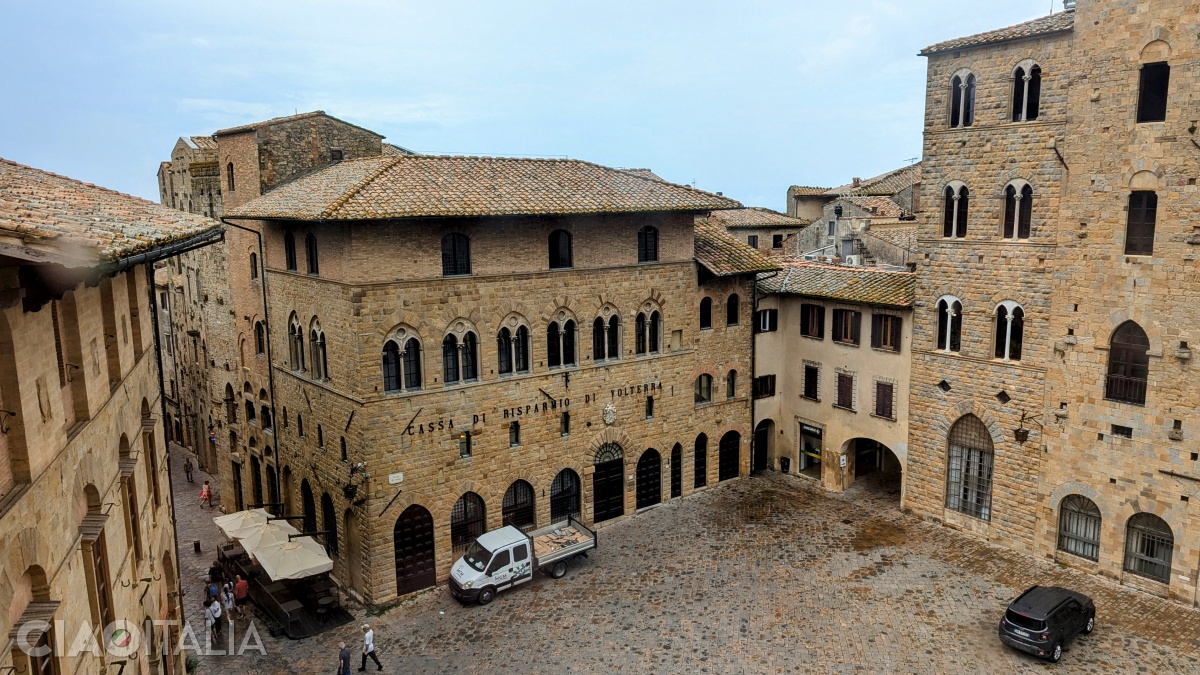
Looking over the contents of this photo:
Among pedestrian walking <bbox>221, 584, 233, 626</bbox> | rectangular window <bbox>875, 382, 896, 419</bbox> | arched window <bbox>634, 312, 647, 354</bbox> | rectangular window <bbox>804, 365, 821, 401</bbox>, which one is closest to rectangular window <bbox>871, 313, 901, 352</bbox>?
rectangular window <bbox>875, 382, 896, 419</bbox>

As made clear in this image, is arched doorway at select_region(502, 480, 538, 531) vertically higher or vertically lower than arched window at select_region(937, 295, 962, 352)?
lower

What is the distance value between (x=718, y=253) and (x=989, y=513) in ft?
43.7

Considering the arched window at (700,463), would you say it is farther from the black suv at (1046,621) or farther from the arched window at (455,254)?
the black suv at (1046,621)

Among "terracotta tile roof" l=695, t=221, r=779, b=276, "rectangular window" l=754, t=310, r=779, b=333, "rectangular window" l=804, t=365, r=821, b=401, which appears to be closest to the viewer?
"terracotta tile roof" l=695, t=221, r=779, b=276

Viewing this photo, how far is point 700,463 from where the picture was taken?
1298 inches

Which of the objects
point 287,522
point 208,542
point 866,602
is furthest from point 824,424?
point 208,542

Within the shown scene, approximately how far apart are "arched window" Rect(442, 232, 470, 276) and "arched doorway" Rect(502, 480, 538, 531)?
7.37 metres

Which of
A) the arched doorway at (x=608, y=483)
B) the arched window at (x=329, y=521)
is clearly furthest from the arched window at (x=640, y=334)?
the arched window at (x=329, y=521)

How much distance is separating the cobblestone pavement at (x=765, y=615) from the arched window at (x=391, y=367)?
21.7 ft

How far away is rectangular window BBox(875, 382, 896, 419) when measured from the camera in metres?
30.2

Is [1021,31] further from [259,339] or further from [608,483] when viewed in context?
[259,339]

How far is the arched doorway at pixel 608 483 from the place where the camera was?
2969 cm

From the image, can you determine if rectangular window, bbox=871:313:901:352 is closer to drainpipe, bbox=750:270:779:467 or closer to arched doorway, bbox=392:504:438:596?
drainpipe, bbox=750:270:779:467

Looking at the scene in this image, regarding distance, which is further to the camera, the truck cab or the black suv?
the truck cab
